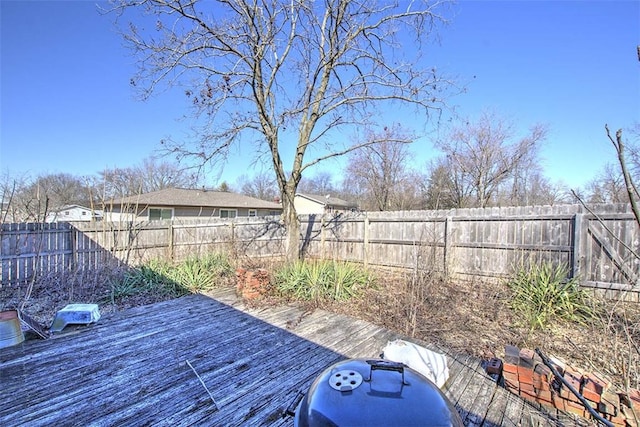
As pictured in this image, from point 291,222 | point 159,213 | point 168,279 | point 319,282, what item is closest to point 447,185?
point 291,222

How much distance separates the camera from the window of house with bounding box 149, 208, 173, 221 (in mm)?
16000

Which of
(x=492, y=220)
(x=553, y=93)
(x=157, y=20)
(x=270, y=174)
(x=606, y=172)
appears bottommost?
(x=492, y=220)

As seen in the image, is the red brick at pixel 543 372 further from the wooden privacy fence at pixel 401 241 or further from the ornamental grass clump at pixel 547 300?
the wooden privacy fence at pixel 401 241

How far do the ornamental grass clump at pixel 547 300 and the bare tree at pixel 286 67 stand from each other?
11.6 ft

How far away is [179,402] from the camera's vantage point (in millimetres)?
2270

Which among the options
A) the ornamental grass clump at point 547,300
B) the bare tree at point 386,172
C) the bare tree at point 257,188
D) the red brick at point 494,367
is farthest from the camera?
the bare tree at point 257,188

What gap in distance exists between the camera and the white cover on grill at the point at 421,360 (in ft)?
7.94

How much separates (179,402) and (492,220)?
Result: 6.08 metres

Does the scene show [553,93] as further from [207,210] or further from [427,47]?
[207,210]

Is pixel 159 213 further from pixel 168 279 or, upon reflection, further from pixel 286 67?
pixel 286 67

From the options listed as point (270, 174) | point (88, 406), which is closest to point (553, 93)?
point (270, 174)

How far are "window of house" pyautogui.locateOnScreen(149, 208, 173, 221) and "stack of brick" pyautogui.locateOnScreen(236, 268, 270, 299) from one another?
1315 cm

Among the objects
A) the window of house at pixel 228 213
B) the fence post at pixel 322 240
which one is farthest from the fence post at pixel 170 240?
the window of house at pixel 228 213

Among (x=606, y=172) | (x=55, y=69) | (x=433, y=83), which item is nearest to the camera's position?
(x=433, y=83)
